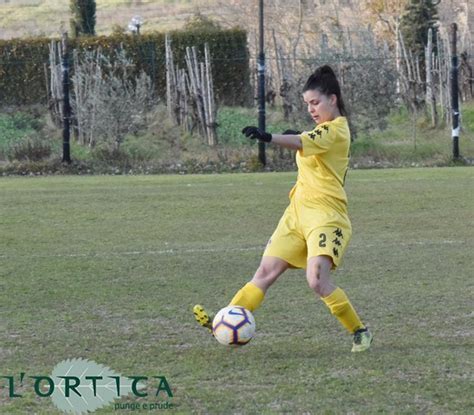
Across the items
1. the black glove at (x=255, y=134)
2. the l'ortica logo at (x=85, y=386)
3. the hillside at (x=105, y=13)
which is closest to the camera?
the l'ortica logo at (x=85, y=386)

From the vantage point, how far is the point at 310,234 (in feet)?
21.1

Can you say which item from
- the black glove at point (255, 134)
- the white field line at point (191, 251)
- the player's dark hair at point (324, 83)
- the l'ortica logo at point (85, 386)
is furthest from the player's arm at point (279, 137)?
the white field line at point (191, 251)

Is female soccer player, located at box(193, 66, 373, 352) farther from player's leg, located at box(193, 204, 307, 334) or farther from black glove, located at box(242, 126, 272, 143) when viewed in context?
black glove, located at box(242, 126, 272, 143)

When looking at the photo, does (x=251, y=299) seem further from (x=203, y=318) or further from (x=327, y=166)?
(x=327, y=166)

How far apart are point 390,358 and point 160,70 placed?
22.8m

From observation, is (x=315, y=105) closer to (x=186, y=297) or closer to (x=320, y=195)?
(x=320, y=195)

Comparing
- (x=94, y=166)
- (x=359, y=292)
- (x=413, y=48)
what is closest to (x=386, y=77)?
(x=413, y=48)

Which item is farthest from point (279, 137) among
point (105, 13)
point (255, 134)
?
point (105, 13)

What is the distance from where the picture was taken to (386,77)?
83.1 feet

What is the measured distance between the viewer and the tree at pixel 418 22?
99.3 feet

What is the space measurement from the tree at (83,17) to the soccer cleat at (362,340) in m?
27.7

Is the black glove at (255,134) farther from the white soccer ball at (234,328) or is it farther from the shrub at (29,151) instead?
the shrub at (29,151)

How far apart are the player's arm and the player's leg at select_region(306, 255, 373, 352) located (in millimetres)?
717

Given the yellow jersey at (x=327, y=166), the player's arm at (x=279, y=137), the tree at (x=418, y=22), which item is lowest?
the yellow jersey at (x=327, y=166)
